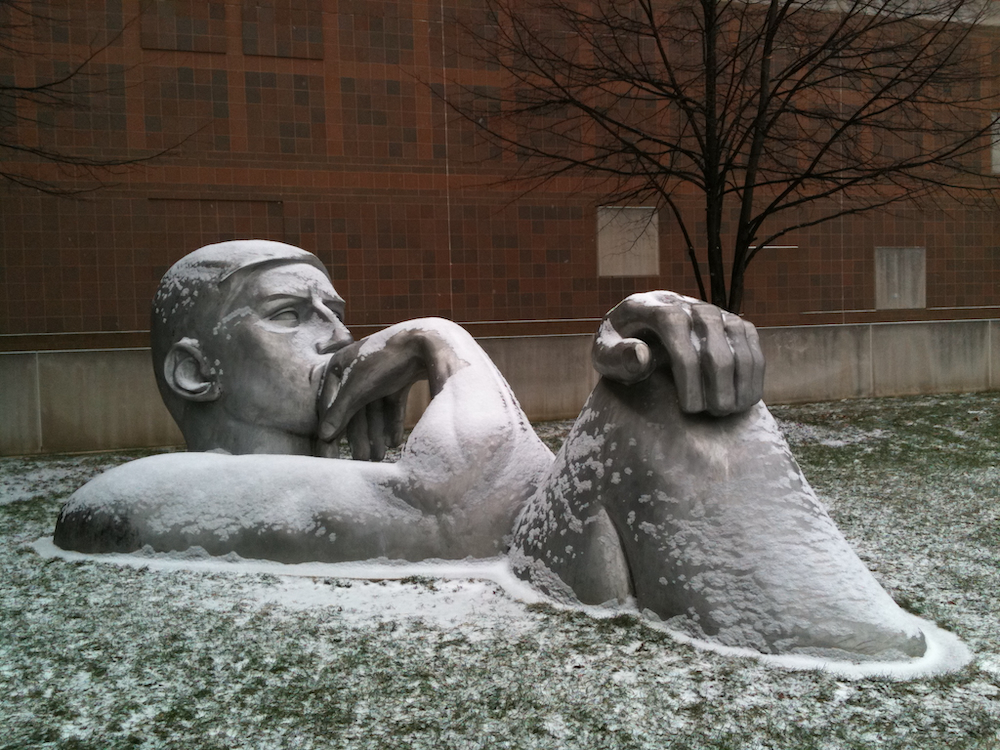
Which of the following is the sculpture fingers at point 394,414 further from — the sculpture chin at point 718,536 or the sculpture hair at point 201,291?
the sculpture chin at point 718,536

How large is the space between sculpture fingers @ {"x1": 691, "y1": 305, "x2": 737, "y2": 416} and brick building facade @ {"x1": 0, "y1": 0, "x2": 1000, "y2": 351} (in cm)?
678

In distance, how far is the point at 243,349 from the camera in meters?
4.02

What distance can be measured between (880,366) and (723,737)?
382 inches

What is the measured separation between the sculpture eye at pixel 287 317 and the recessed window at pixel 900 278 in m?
8.79

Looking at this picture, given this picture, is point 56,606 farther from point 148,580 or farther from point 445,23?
point 445,23

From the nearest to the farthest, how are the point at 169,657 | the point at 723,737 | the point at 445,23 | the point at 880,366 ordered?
the point at 723,737
the point at 169,657
the point at 445,23
the point at 880,366

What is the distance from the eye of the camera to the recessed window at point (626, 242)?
10008 millimetres

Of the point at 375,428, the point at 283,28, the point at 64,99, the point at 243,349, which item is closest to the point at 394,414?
the point at 375,428

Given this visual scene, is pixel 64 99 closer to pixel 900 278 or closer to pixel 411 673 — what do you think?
pixel 411 673

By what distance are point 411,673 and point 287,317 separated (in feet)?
6.93

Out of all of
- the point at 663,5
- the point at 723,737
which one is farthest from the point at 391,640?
the point at 663,5

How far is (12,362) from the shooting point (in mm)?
8328

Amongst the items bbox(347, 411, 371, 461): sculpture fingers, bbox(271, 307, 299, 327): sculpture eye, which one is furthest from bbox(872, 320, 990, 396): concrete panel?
bbox(271, 307, 299, 327): sculpture eye

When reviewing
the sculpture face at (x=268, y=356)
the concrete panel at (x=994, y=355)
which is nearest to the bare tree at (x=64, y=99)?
the sculpture face at (x=268, y=356)
